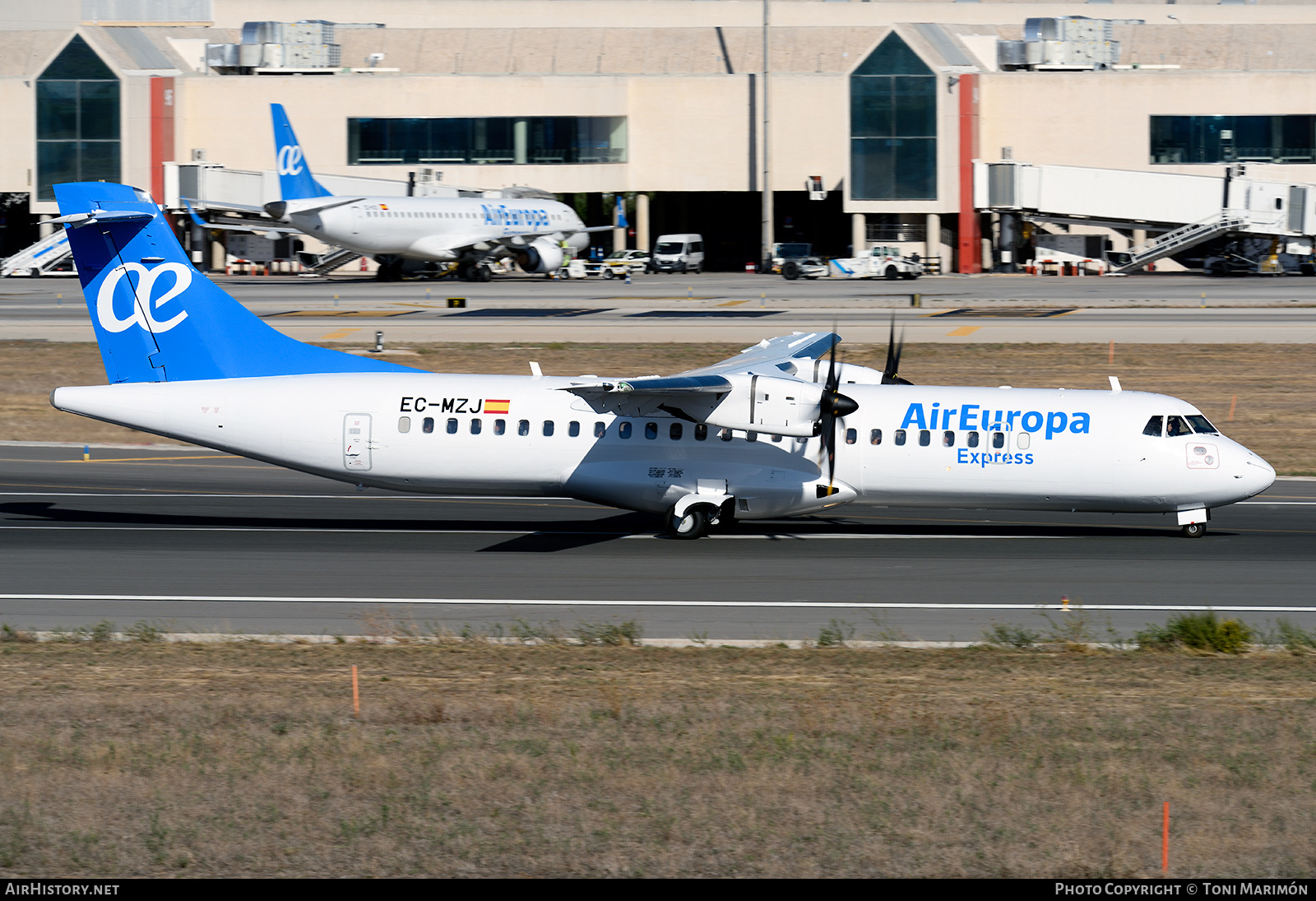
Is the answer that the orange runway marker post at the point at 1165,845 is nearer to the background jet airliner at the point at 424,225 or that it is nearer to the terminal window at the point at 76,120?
the background jet airliner at the point at 424,225

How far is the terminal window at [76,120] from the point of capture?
3836 inches

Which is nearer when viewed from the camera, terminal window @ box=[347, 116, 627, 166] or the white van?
the white van

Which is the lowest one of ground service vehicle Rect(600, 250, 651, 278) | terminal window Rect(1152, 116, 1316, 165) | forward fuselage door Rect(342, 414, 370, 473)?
forward fuselage door Rect(342, 414, 370, 473)

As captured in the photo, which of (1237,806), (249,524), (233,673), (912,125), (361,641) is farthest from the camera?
(912,125)

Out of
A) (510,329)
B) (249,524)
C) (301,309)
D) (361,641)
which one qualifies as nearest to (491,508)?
(249,524)

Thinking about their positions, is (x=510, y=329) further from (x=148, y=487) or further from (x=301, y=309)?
(x=148, y=487)

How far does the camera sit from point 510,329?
5616 centimetres

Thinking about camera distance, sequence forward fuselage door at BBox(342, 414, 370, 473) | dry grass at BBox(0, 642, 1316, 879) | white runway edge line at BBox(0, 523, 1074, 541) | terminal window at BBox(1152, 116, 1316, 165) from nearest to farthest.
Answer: dry grass at BBox(0, 642, 1316, 879)
forward fuselage door at BBox(342, 414, 370, 473)
white runway edge line at BBox(0, 523, 1074, 541)
terminal window at BBox(1152, 116, 1316, 165)

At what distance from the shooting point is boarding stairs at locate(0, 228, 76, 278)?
295 feet

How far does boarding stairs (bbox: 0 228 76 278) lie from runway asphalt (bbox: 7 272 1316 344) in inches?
187

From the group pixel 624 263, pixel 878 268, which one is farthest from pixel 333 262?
pixel 878 268

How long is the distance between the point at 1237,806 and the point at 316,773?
757 centimetres

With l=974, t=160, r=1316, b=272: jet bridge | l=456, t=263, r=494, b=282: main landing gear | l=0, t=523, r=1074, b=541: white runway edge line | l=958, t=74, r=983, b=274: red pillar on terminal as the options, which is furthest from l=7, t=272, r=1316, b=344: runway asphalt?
l=0, t=523, r=1074, b=541: white runway edge line

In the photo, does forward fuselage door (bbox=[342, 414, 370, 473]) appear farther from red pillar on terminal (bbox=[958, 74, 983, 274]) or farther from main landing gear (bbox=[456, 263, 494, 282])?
red pillar on terminal (bbox=[958, 74, 983, 274])
